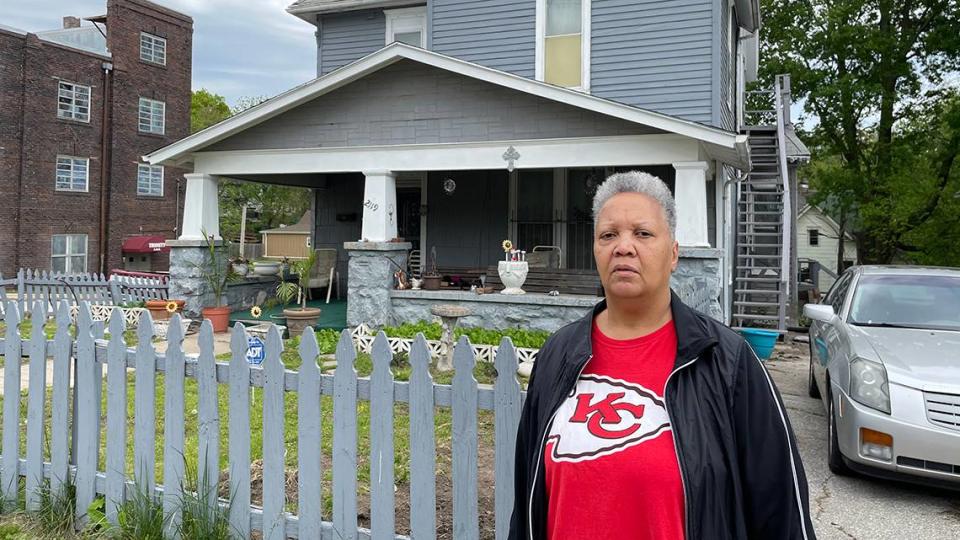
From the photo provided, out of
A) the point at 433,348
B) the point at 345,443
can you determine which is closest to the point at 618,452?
the point at 345,443

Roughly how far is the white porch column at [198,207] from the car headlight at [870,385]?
9705 mm

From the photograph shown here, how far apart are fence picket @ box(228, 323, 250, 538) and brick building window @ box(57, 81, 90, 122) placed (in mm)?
25968

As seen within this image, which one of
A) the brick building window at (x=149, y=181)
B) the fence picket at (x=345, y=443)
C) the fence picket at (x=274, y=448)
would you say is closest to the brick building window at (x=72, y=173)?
the brick building window at (x=149, y=181)

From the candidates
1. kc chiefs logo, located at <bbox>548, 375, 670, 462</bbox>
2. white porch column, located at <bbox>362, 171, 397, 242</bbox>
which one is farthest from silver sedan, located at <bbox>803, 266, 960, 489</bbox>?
white porch column, located at <bbox>362, 171, 397, 242</bbox>

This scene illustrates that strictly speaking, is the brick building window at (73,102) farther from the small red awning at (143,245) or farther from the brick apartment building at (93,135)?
the small red awning at (143,245)

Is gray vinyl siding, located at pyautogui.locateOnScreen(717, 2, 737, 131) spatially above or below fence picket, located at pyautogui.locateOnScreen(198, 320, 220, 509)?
above

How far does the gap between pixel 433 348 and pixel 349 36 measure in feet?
25.3

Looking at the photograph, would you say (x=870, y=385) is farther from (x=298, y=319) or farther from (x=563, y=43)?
(x=563, y=43)

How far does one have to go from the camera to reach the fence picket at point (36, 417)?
12.9 ft

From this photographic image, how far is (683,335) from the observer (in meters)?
1.84

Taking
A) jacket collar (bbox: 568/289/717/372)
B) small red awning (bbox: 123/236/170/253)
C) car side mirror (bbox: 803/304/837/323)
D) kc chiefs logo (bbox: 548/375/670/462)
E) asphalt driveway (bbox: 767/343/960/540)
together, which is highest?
small red awning (bbox: 123/236/170/253)

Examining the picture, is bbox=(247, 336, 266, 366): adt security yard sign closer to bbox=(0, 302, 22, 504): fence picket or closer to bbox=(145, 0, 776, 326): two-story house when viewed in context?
bbox=(0, 302, 22, 504): fence picket

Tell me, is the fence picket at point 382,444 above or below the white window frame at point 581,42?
below

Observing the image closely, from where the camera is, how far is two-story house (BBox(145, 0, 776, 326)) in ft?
29.3
